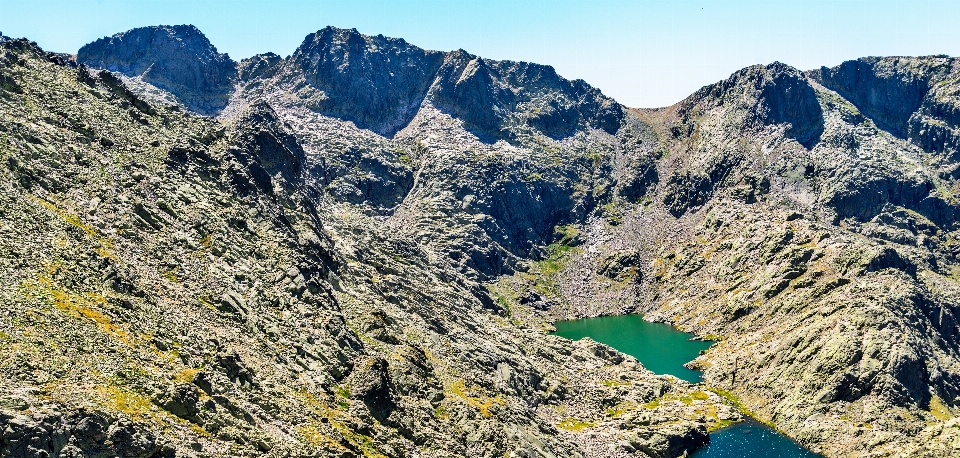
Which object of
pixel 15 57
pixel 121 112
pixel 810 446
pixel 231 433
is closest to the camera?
pixel 231 433

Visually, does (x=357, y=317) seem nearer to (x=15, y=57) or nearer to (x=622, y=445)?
(x=622, y=445)

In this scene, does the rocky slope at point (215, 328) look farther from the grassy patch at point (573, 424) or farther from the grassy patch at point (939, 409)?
the grassy patch at point (939, 409)

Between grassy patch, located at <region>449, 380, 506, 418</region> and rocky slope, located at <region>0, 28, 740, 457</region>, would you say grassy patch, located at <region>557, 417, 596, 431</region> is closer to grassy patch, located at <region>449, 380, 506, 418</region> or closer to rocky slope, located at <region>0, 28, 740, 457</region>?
rocky slope, located at <region>0, 28, 740, 457</region>

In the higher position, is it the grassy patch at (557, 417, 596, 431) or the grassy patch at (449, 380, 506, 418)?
the grassy patch at (449, 380, 506, 418)

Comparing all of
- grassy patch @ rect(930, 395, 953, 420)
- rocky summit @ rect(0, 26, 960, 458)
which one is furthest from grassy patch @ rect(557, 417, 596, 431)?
grassy patch @ rect(930, 395, 953, 420)

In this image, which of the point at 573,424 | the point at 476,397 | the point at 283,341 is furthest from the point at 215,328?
the point at 573,424

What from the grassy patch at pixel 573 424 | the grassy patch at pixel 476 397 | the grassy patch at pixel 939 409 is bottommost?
the grassy patch at pixel 573 424

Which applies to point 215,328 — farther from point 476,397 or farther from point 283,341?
point 476,397

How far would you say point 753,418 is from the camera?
134250 millimetres

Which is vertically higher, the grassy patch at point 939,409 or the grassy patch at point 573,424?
the grassy patch at point 939,409

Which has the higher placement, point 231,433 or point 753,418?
point 753,418

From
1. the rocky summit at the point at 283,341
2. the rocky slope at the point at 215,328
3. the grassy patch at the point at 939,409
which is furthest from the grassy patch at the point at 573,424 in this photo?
the grassy patch at the point at 939,409

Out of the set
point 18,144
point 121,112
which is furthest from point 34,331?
point 121,112

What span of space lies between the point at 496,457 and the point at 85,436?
159ft
